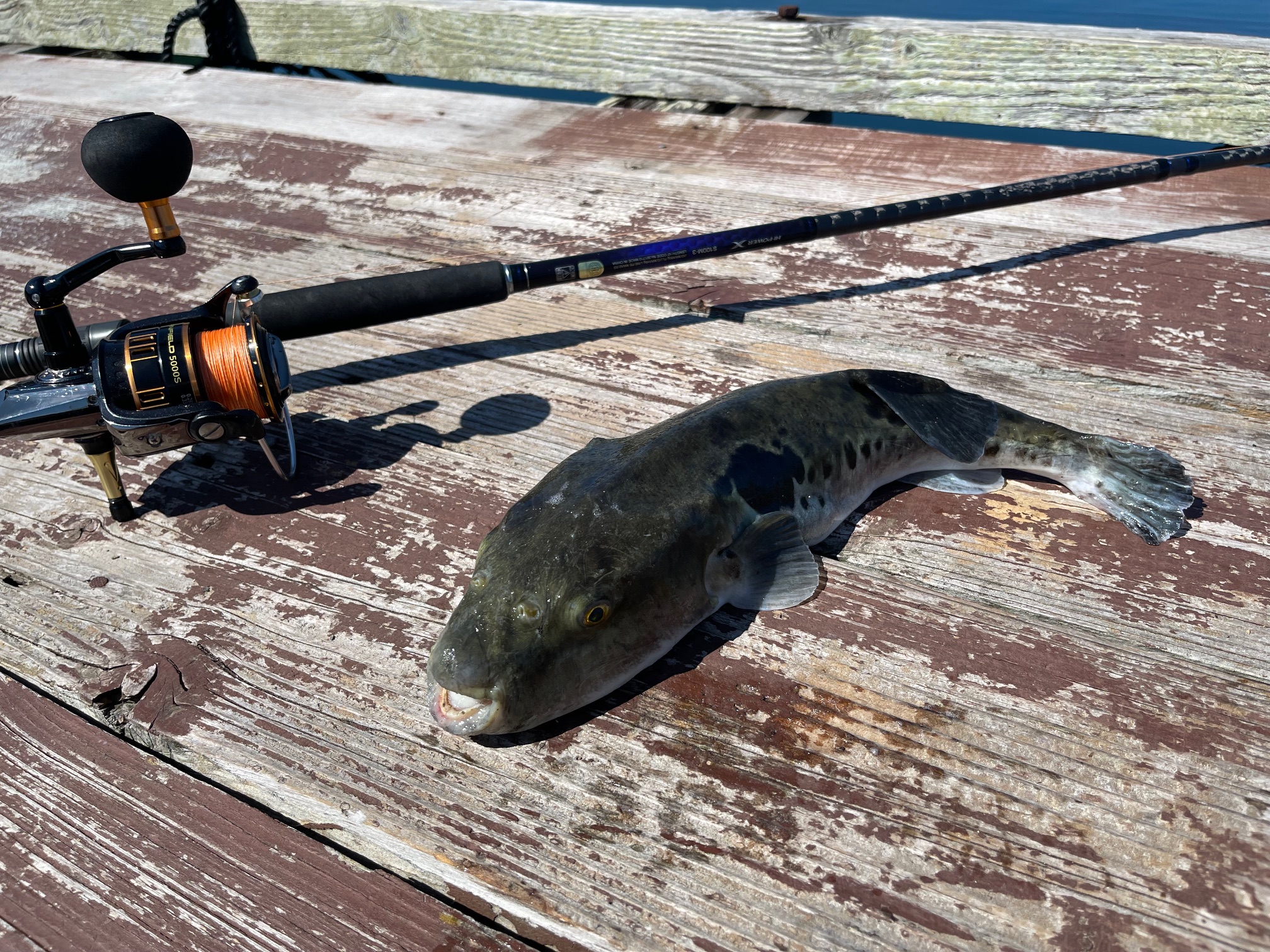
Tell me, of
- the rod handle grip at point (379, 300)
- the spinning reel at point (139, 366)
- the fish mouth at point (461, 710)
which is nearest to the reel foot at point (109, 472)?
the spinning reel at point (139, 366)

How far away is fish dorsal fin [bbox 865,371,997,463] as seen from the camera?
2805 mm

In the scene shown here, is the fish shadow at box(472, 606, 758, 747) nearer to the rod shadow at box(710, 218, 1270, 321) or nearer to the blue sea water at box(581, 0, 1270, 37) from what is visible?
the rod shadow at box(710, 218, 1270, 321)

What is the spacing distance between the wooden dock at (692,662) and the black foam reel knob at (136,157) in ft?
2.76

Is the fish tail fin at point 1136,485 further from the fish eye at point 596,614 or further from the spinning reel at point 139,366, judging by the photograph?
the spinning reel at point 139,366

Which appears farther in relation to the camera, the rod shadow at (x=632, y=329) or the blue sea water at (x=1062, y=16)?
the blue sea water at (x=1062, y=16)

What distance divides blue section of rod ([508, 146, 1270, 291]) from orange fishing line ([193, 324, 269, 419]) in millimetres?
1091

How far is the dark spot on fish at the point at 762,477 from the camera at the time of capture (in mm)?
2547

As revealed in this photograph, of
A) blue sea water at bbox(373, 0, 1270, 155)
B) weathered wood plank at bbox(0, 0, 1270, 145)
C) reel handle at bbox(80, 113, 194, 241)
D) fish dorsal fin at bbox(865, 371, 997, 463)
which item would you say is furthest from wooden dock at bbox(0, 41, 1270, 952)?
blue sea water at bbox(373, 0, 1270, 155)

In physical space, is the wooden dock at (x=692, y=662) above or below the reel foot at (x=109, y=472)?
below

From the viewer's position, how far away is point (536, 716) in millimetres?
2125

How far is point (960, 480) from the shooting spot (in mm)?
2854

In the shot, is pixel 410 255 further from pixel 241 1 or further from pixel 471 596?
pixel 241 1

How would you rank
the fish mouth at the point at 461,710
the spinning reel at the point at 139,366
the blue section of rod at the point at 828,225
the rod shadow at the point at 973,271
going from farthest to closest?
the rod shadow at the point at 973,271 < the blue section of rod at the point at 828,225 < the spinning reel at the point at 139,366 < the fish mouth at the point at 461,710

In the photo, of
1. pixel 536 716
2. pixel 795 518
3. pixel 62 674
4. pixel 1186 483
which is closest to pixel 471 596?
pixel 536 716
